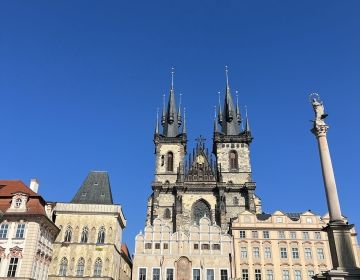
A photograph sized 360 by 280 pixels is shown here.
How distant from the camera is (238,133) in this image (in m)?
63.6

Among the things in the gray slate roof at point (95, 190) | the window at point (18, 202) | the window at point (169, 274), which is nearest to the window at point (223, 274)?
the window at point (169, 274)

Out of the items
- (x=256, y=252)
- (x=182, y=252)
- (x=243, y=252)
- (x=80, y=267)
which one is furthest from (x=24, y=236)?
(x=256, y=252)

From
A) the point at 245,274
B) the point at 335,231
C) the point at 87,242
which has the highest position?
the point at 87,242

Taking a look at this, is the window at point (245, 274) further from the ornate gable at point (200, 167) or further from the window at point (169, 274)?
the ornate gable at point (200, 167)

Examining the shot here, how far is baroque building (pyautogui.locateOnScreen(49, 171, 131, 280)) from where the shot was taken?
35.7 meters

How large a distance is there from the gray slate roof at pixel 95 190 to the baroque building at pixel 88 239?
0.11 meters

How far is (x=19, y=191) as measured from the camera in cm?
3366

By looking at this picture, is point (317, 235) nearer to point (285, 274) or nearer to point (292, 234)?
point (292, 234)

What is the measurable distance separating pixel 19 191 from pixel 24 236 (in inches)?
171

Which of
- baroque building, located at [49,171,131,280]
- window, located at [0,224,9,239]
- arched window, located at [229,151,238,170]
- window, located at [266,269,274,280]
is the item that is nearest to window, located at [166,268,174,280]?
baroque building, located at [49,171,131,280]

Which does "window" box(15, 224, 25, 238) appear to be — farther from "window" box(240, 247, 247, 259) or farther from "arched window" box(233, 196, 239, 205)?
"arched window" box(233, 196, 239, 205)

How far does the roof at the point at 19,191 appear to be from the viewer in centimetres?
3272

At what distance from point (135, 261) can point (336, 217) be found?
1023 inches

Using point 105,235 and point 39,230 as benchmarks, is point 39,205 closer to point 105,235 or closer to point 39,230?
point 39,230
